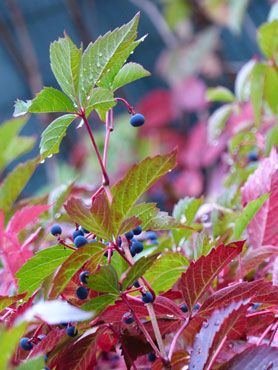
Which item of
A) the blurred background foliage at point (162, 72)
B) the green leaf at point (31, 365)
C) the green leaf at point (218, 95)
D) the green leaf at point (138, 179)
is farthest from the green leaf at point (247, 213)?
the blurred background foliage at point (162, 72)

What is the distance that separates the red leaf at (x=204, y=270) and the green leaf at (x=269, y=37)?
49 centimetres

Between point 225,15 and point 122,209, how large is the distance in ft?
7.66

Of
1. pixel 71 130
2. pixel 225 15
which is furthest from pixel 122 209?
pixel 71 130

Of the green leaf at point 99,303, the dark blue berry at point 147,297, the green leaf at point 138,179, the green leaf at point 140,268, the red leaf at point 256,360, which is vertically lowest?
the red leaf at point 256,360

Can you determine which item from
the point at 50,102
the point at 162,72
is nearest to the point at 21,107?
the point at 50,102

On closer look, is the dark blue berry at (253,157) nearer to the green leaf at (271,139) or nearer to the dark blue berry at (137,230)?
the green leaf at (271,139)

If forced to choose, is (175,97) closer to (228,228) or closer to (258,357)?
(228,228)

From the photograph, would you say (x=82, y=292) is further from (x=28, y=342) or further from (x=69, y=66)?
(x=69, y=66)

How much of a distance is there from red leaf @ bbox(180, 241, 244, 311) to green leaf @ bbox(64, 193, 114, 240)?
2.7 inches

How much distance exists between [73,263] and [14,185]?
0.37 m

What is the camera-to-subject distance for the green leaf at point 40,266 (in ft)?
1.51

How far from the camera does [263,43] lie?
0.88m

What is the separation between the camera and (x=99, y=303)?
0.44 meters

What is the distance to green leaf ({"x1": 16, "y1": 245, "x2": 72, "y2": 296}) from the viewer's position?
461mm
